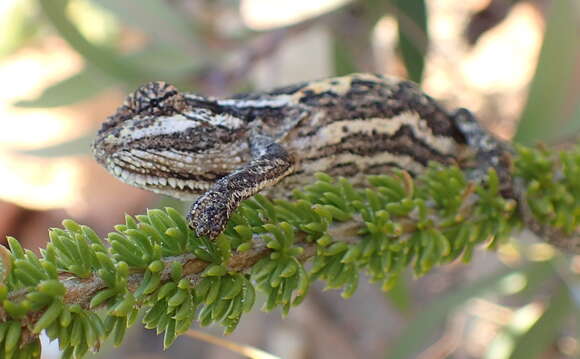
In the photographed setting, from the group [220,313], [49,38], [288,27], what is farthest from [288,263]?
[49,38]

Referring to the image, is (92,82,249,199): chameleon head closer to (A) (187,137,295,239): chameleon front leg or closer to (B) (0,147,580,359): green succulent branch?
(A) (187,137,295,239): chameleon front leg

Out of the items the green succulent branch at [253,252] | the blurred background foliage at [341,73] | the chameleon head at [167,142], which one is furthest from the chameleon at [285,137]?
the blurred background foliage at [341,73]

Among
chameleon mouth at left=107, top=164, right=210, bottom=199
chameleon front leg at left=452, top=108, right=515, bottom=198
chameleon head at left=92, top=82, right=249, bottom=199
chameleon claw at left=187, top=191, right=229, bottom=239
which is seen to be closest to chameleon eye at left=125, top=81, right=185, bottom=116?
chameleon head at left=92, top=82, right=249, bottom=199

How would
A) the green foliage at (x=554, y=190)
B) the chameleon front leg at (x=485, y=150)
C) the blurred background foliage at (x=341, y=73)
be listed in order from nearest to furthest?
the green foliage at (x=554, y=190) < the chameleon front leg at (x=485, y=150) < the blurred background foliage at (x=341, y=73)

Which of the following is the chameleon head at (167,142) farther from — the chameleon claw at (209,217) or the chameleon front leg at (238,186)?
the chameleon claw at (209,217)

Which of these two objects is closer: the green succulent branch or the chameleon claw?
the green succulent branch

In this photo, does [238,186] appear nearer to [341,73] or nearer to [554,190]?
[554,190]

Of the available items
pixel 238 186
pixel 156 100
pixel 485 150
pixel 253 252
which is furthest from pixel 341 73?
pixel 253 252
